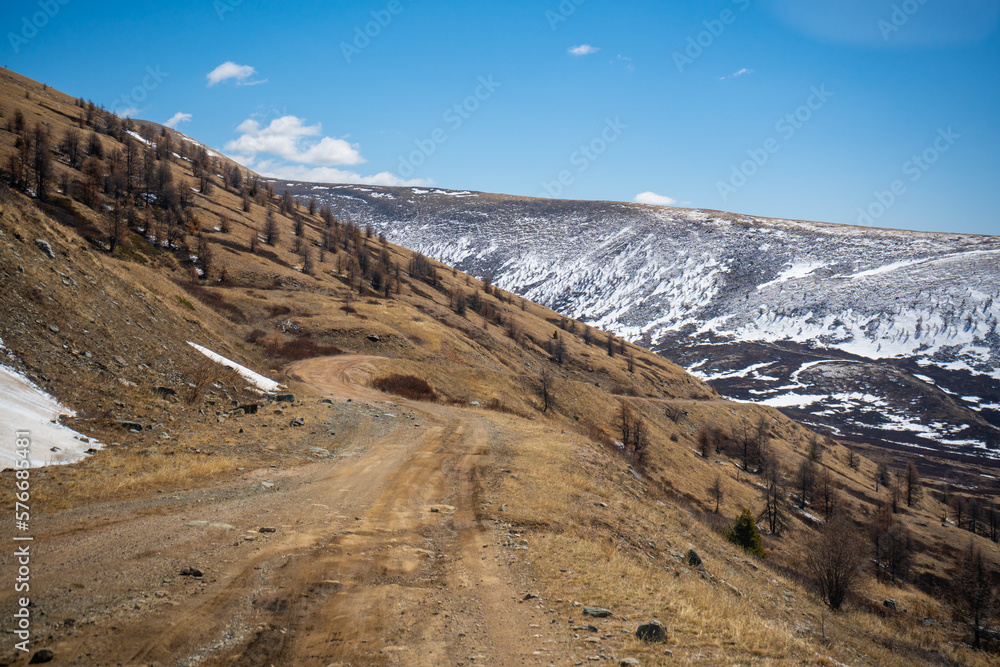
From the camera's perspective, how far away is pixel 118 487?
1108cm

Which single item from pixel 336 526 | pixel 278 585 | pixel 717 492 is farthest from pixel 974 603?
pixel 278 585

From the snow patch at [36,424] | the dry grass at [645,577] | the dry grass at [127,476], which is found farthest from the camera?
the snow patch at [36,424]

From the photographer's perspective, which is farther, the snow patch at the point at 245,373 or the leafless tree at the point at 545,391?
the leafless tree at the point at 545,391

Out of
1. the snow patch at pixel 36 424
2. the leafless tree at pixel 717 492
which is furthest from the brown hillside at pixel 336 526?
the leafless tree at pixel 717 492

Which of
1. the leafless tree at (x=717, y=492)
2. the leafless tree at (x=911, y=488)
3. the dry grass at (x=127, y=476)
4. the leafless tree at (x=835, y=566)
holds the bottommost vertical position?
the leafless tree at (x=911, y=488)

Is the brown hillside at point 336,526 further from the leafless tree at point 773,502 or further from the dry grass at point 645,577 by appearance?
the leafless tree at point 773,502

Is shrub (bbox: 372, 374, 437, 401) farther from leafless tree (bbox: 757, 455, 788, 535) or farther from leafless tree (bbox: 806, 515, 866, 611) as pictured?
leafless tree (bbox: 757, 455, 788, 535)

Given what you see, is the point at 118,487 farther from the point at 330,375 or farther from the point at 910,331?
the point at 910,331

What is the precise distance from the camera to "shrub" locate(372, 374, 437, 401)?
37.7 metres

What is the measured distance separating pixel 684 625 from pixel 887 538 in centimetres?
7320

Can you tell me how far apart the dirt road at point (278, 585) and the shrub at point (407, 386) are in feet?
79.4

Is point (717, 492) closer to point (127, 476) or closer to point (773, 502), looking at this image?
point (773, 502)

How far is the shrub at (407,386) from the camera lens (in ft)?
124

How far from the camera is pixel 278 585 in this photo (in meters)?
7.69
